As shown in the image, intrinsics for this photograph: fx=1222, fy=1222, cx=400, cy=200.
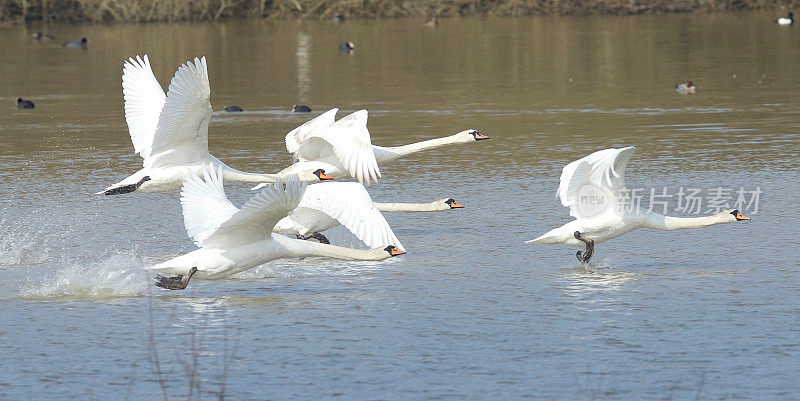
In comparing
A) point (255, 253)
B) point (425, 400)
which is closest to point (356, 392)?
point (425, 400)

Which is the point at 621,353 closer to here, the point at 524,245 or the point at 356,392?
the point at 356,392

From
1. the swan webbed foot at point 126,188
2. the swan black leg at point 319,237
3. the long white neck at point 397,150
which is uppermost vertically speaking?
the long white neck at point 397,150

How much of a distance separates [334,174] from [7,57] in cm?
1922

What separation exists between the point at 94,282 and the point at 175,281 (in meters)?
0.61

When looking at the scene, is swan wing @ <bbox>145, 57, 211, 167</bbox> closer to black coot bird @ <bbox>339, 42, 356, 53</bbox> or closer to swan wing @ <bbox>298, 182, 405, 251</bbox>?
swan wing @ <bbox>298, 182, 405, 251</bbox>

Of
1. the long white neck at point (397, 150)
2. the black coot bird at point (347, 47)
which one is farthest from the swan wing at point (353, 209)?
the black coot bird at point (347, 47)

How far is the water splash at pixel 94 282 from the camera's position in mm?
7465

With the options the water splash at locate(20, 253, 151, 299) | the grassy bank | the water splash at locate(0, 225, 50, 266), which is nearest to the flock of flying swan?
the water splash at locate(20, 253, 151, 299)

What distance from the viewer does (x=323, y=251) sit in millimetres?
7281

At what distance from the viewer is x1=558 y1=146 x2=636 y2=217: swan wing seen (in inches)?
299

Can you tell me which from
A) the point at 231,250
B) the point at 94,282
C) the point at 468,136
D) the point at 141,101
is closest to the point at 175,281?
the point at 231,250

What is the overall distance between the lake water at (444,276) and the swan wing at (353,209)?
30 cm

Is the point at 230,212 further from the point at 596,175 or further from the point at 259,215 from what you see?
the point at 596,175

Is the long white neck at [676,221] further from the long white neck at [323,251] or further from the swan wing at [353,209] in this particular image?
the long white neck at [323,251]
